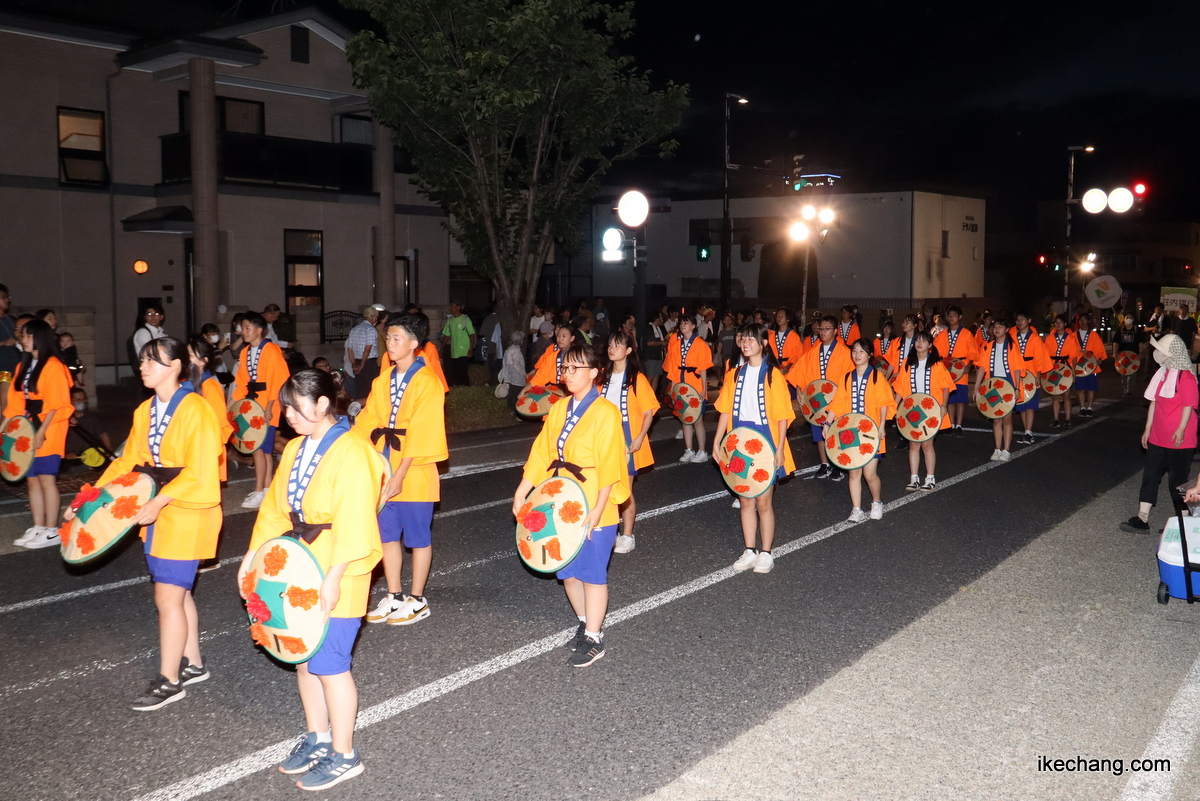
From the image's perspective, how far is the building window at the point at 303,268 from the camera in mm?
22781

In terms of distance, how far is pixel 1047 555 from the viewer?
7836 millimetres

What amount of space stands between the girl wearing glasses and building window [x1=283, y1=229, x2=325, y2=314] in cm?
1838

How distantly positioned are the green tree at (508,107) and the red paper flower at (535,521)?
450 inches

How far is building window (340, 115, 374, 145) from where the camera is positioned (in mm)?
24719

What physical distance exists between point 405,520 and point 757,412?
2829 millimetres

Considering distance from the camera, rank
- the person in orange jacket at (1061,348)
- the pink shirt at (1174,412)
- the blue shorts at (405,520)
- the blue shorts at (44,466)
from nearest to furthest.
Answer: the blue shorts at (405,520)
the blue shorts at (44,466)
the pink shirt at (1174,412)
the person in orange jacket at (1061,348)

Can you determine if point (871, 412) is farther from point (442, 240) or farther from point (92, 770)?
point (442, 240)

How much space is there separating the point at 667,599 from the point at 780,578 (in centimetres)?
103

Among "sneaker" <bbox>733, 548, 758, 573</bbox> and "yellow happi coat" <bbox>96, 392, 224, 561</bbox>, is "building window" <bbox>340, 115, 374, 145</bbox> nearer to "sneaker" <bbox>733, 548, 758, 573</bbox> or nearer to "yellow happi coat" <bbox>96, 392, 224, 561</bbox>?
"sneaker" <bbox>733, 548, 758, 573</bbox>

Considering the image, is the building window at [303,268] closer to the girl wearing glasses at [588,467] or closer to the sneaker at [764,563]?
the sneaker at [764,563]

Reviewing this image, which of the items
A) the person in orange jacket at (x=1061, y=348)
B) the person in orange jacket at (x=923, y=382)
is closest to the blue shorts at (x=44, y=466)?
the person in orange jacket at (x=923, y=382)

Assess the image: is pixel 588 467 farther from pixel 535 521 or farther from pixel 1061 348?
pixel 1061 348

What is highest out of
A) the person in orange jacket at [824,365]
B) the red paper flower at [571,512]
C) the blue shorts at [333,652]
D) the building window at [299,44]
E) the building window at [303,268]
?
the building window at [299,44]

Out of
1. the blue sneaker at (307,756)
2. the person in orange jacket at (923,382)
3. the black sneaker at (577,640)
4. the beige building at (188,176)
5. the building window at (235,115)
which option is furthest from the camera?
the building window at (235,115)
